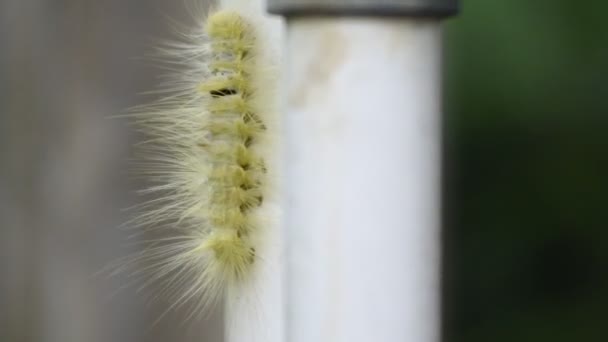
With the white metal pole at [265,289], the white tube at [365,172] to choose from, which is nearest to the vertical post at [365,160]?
the white tube at [365,172]

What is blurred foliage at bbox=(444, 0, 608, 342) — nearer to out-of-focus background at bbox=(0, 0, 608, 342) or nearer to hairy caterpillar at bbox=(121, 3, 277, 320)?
out-of-focus background at bbox=(0, 0, 608, 342)

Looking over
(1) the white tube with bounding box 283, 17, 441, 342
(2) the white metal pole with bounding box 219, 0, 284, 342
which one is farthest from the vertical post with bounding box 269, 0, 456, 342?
(2) the white metal pole with bounding box 219, 0, 284, 342

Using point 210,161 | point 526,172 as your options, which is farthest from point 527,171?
point 210,161

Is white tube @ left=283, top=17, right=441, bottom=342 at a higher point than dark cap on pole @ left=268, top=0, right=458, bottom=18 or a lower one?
lower

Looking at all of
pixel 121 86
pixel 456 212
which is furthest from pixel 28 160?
pixel 456 212

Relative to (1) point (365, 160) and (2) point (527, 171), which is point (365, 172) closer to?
(1) point (365, 160)

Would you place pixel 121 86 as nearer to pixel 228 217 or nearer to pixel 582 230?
pixel 228 217
